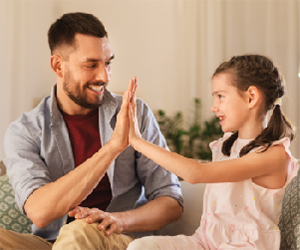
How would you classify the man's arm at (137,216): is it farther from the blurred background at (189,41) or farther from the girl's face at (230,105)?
the blurred background at (189,41)

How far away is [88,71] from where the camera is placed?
1.69m

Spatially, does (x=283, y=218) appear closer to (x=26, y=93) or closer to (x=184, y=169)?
(x=184, y=169)

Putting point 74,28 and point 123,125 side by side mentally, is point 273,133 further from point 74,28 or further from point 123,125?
point 74,28

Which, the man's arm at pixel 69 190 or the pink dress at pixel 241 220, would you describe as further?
the man's arm at pixel 69 190

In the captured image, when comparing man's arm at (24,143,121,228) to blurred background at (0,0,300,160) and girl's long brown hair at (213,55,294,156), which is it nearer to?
girl's long brown hair at (213,55,294,156)

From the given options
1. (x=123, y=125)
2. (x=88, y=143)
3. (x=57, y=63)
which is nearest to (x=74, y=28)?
(x=57, y=63)

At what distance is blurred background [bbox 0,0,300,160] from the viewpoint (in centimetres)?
339

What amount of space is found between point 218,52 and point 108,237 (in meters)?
2.63

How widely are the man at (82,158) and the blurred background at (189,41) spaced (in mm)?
1670

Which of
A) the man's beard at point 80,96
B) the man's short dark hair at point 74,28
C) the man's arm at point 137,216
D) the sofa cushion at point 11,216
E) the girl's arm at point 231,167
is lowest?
the sofa cushion at point 11,216

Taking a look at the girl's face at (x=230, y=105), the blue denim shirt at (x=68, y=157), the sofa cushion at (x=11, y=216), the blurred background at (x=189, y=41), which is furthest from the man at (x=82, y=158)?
the blurred background at (x=189, y=41)

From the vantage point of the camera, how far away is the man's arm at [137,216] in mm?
1277

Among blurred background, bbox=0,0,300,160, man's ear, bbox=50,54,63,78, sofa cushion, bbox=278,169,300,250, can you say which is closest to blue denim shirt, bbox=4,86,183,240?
man's ear, bbox=50,54,63,78

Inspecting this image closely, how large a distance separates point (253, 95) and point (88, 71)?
0.78 metres
